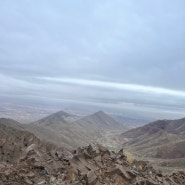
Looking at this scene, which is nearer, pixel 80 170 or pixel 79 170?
pixel 79 170

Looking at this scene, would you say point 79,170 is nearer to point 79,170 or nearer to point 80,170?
point 79,170

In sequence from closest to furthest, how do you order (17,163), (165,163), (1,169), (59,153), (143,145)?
1. (1,169)
2. (17,163)
3. (59,153)
4. (165,163)
5. (143,145)

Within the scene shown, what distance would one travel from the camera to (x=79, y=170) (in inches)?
1075

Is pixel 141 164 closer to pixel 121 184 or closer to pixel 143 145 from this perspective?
pixel 121 184

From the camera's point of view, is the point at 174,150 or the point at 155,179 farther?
the point at 174,150

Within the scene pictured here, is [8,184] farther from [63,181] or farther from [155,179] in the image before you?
[155,179]

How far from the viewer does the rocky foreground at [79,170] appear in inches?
1005

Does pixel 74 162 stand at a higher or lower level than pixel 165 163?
higher

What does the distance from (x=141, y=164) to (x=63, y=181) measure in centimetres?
1085

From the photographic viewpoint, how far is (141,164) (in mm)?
34188

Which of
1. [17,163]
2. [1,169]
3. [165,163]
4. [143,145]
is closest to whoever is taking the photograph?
[1,169]

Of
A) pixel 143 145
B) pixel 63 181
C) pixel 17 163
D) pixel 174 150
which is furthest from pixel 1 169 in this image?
pixel 143 145

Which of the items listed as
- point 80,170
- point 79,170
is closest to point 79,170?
point 79,170

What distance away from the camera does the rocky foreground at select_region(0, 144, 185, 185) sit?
25.5 metres
